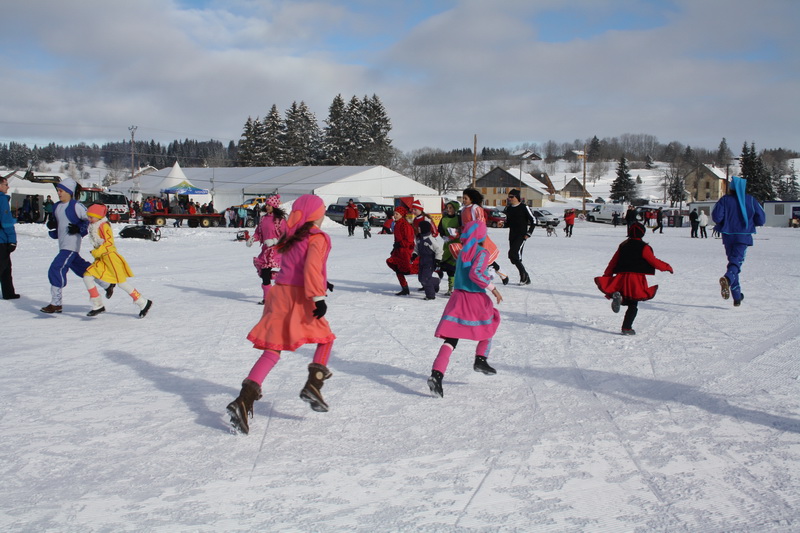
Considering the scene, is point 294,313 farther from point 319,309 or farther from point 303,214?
point 303,214

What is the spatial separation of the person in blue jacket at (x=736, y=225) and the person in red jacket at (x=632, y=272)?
2.46 meters

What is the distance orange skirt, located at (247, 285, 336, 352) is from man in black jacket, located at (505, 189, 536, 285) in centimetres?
735

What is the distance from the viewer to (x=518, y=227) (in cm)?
1098

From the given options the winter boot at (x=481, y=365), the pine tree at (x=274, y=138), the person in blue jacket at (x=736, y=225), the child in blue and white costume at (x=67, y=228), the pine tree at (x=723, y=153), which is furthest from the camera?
the pine tree at (x=723, y=153)

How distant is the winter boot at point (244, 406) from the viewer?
3.86m

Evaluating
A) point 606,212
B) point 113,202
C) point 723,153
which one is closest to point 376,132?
point 606,212

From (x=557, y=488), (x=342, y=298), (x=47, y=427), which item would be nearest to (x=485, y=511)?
(x=557, y=488)

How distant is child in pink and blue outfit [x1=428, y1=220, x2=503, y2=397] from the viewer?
4.64 meters

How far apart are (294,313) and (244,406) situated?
0.66 m

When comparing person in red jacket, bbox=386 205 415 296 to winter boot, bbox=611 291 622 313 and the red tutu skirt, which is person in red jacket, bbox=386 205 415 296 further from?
winter boot, bbox=611 291 622 313

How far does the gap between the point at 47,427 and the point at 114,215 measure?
1257 inches

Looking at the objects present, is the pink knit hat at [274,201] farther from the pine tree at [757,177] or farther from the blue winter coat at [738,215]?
the pine tree at [757,177]

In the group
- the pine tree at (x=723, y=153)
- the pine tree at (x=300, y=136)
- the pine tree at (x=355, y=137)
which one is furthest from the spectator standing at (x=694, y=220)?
the pine tree at (x=723, y=153)

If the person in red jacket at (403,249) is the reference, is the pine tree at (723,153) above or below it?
above
